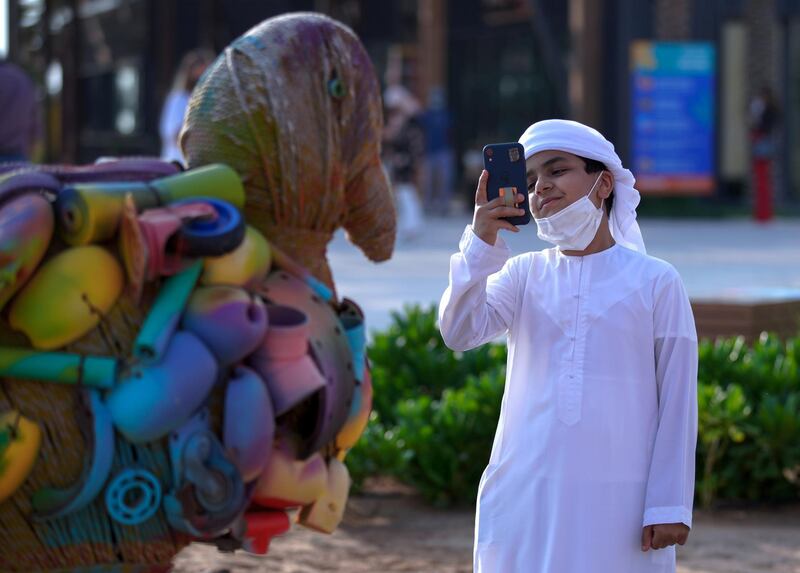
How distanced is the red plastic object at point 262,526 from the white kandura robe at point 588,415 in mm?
580

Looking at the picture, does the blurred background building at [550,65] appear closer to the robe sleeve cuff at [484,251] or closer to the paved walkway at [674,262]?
the paved walkway at [674,262]

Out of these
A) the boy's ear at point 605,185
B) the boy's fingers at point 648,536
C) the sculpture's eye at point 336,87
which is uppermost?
the sculpture's eye at point 336,87

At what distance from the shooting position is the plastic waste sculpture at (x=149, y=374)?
2777 millimetres

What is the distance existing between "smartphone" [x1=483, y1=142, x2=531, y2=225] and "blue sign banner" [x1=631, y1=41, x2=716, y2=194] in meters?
20.0

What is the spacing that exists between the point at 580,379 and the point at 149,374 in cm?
101

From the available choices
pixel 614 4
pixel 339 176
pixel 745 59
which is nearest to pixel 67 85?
pixel 614 4

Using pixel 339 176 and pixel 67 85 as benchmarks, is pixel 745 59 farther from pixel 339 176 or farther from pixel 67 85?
pixel 339 176

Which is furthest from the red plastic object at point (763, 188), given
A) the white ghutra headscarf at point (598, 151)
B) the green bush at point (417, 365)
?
Answer: the white ghutra headscarf at point (598, 151)

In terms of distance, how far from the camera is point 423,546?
591cm

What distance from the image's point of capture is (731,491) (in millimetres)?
6426

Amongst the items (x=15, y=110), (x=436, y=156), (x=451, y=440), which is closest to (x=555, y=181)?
(x=15, y=110)

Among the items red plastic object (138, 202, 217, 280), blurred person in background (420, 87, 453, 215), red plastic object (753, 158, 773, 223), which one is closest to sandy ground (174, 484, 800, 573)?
red plastic object (138, 202, 217, 280)

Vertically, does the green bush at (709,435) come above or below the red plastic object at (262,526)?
below

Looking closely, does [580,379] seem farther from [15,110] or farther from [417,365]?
[417,365]
